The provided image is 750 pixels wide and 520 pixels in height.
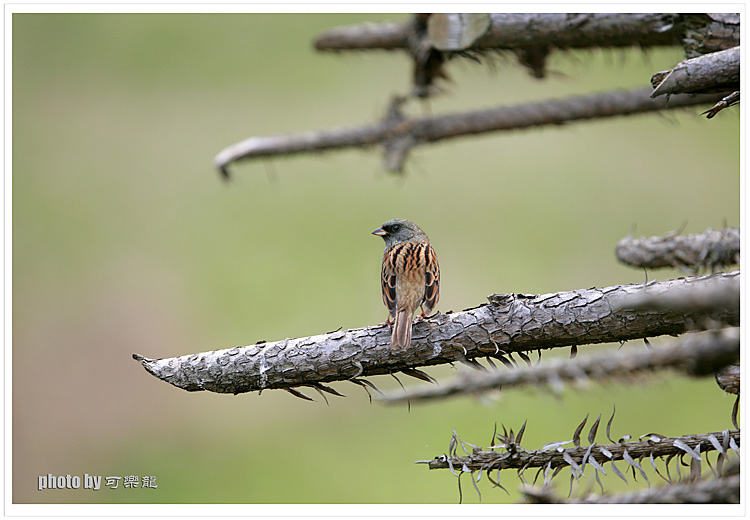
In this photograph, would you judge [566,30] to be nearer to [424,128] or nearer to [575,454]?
[424,128]

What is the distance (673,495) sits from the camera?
2.89 feet

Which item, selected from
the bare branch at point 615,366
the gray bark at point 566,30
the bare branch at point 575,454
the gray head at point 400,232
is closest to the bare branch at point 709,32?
the gray bark at point 566,30

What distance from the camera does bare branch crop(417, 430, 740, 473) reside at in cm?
109

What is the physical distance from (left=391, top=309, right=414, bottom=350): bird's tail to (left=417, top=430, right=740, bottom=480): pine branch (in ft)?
0.66

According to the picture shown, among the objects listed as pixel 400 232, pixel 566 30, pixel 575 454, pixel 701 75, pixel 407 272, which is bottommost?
pixel 575 454

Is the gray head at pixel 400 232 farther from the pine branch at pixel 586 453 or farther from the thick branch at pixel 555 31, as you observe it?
the thick branch at pixel 555 31

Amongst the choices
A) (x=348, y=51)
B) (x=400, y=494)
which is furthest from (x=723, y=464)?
(x=348, y=51)

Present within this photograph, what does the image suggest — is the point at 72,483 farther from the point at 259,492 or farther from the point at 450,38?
the point at 450,38

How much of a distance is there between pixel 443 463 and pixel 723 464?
20.8 inches

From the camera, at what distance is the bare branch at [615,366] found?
0.58m

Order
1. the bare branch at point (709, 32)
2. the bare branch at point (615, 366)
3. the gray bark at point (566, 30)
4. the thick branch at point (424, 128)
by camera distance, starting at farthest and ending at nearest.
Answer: the thick branch at point (424, 128) → the gray bark at point (566, 30) → the bare branch at point (709, 32) → the bare branch at point (615, 366)

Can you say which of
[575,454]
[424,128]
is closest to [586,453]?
[575,454]

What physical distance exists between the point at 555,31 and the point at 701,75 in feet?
2.18

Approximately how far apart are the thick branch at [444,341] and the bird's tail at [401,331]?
0.05 ft
